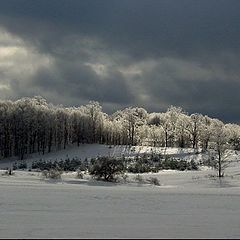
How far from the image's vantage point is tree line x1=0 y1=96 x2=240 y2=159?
336ft

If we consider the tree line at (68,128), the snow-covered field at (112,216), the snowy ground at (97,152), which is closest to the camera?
the snow-covered field at (112,216)

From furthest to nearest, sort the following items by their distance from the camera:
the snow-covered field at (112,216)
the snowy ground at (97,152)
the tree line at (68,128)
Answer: the tree line at (68,128), the snowy ground at (97,152), the snow-covered field at (112,216)

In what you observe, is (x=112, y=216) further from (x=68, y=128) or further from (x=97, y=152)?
(x=68, y=128)

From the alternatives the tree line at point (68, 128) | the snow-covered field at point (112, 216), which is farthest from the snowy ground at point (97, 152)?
the snow-covered field at point (112, 216)

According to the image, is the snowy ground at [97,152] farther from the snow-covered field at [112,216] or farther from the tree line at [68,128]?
the snow-covered field at [112,216]

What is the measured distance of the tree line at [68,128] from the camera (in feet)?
336

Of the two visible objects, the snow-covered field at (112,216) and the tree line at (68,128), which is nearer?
the snow-covered field at (112,216)

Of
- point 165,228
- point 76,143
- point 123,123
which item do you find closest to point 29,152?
point 76,143

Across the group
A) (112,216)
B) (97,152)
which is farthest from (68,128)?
(112,216)

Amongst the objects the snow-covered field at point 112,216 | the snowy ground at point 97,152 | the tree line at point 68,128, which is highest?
the tree line at point 68,128

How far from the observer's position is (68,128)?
112 metres

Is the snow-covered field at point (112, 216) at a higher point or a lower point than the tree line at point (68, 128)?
lower

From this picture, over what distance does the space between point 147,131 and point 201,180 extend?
10122 centimetres

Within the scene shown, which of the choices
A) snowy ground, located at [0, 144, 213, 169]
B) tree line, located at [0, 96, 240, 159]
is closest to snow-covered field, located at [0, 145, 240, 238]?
tree line, located at [0, 96, 240, 159]
